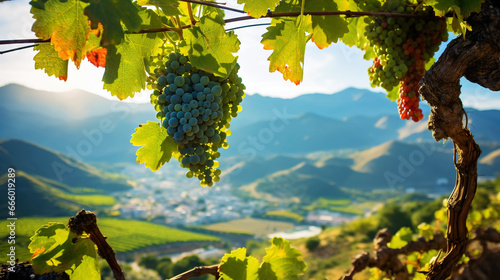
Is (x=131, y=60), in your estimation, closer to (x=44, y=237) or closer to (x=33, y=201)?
(x=44, y=237)

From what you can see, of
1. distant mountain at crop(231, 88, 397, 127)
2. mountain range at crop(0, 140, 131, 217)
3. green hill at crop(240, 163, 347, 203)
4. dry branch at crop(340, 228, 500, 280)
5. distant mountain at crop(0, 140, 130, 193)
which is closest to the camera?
mountain range at crop(0, 140, 131, 217)

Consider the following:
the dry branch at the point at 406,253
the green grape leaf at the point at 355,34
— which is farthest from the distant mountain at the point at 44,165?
the dry branch at the point at 406,253

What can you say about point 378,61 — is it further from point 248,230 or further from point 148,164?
point 248,230

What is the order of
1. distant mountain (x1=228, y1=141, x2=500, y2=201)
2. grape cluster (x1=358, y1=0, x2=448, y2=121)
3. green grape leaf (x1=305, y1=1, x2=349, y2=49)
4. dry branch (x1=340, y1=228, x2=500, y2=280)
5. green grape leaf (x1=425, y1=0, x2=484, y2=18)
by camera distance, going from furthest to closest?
distant mountain (x1=228, y1=141, x2=500, y2=201), dry branch (x1=340, y1=228, x2=500, y2=280), grape cluster (x1=358, y1=0, x2=448, y2=121), green grape leaf (x1=305, y1=1, x2=349, y2=49), green grape leaf (x1=425, y1=0, x2=484, y2=18)

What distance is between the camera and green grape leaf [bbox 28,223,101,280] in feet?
2.66

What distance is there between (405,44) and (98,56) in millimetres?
887

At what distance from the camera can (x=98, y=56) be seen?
736 millimetres

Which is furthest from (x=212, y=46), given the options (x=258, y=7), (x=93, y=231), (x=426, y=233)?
(x=426, y=233)

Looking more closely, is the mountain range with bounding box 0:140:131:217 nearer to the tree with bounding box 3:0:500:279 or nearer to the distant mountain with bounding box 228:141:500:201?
the tree with bounding box 3:0:500:279

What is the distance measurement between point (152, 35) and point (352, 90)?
5880 cm

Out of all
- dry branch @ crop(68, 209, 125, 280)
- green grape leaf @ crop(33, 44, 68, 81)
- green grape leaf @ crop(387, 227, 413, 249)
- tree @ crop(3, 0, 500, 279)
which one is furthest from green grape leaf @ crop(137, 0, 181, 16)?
green grape leaf @ crop(387, 227, 413, 249)

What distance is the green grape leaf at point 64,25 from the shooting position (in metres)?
0.58

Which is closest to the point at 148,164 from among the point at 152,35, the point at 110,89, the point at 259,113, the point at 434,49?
the point at 110,89

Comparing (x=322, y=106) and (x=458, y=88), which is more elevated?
(x=322, y=106)
